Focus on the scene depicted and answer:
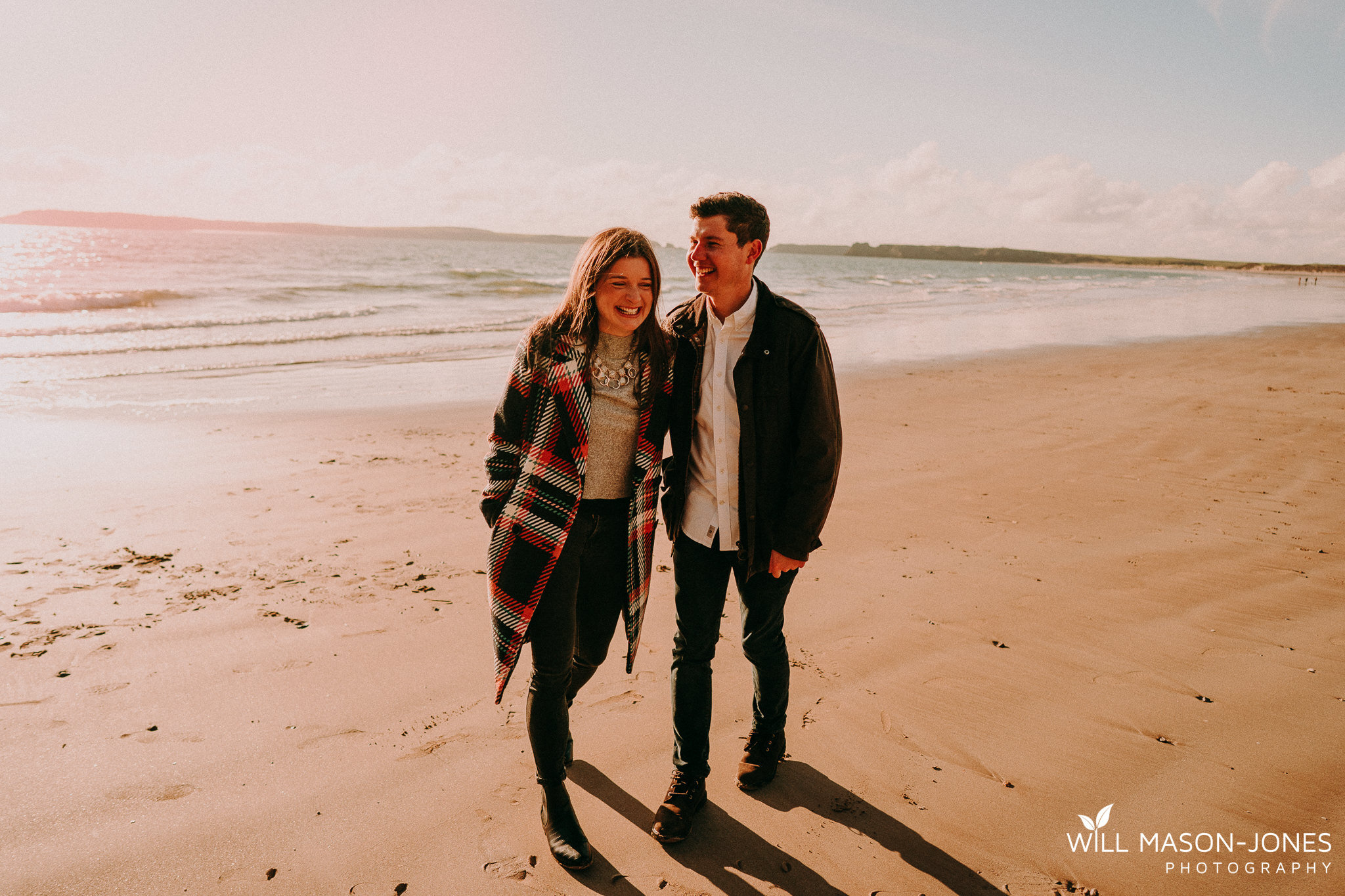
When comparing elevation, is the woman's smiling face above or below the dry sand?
above

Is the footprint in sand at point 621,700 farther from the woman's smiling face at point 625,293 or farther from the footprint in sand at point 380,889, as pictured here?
the woman's smiling face at point 625,293

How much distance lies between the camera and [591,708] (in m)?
3.19

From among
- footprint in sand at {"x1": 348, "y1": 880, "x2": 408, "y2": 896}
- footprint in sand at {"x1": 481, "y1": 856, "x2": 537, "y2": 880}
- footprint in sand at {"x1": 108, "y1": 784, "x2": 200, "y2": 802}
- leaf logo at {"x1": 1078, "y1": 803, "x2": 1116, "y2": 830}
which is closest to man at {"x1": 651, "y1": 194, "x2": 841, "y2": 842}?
footprint in sand at {"x1": 481, "y1": 856, "x2": 537, "y2": 880}

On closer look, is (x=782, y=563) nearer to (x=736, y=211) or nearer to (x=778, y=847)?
(x=778, y=847)

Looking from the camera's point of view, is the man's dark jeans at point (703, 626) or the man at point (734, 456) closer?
the man at point (734, 456)

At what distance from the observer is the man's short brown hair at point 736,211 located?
2.40 m

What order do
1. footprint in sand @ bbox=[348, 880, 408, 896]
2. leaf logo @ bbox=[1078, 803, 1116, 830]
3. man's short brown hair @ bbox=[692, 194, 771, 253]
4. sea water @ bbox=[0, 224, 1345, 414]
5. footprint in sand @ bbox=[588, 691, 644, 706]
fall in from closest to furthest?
1. footprint in sand @ bbox=[348, 880, 408, 896]
2. man's short brown hair @ bbox=[692, 194, 771, 253]
3. leaf logo @ bbox=[1078, 803, 1116, 830]
4. footprint in sand @ bbox=[588, 691, 644, 706]
5. sea water @ bbox=[0, 224, 1345, 414]

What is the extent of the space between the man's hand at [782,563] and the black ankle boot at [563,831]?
1.02 m

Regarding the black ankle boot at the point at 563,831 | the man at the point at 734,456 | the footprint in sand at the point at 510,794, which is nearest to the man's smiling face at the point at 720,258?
the man at the point at 734,456

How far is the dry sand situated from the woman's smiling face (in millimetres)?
1746

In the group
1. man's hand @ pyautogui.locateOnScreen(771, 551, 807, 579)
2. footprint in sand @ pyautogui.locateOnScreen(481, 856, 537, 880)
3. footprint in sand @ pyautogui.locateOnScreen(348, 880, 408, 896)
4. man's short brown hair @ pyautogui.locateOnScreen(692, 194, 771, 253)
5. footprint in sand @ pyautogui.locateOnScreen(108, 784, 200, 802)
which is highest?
man's short brown hair @ pyautogui.locateOnScreen(692, 194, 771, 253)

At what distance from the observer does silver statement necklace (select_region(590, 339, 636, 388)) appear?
2.40 metres

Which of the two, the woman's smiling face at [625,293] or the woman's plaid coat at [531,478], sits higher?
the woman's smiling face at [625,293]

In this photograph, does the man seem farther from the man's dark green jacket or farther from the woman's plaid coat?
the woman's plaid coat
